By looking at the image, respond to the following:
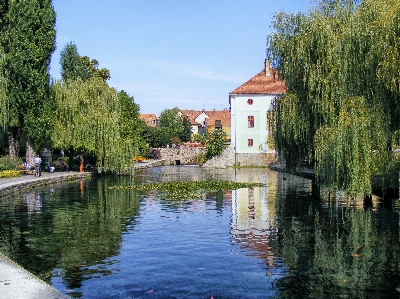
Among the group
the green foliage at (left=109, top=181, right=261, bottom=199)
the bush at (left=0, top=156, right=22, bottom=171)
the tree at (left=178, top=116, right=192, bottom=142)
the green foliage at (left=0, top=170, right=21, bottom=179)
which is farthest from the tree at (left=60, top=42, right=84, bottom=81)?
the tree at (left=178, top=116, right=192, bottom=142)

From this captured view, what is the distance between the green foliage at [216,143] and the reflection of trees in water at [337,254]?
153ft

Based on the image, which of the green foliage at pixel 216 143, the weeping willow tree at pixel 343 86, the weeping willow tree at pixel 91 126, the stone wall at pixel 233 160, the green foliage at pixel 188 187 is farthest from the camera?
the green foliage at pixel 216 143

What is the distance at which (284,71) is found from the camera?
25.7 meters

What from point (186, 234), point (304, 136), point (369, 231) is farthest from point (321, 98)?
point (186, 234)

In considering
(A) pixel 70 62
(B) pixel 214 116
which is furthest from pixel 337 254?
(B) pixel 214 116

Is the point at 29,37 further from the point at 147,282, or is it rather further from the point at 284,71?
the point at 147,282

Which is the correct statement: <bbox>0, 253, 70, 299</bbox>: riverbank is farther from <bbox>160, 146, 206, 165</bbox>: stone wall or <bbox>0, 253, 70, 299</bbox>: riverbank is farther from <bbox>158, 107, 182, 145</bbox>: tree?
<bbox>158, 107, 182, 145</bbox>: tree

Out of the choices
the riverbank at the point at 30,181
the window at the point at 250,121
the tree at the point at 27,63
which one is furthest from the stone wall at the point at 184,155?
the tree at the point at 27,63

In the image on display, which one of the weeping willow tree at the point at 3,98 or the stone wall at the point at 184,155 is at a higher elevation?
the weeping willow tree at the point at 3,98

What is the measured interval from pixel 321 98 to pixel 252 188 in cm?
1216

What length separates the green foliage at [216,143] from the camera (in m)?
68.1

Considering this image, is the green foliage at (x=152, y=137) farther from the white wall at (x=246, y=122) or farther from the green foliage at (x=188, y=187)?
the green foliage at (x=188, y=187)

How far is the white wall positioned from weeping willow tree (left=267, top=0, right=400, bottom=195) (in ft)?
136

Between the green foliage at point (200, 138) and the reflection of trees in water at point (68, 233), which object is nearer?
the reflection of trees in water at point (68, 233)
